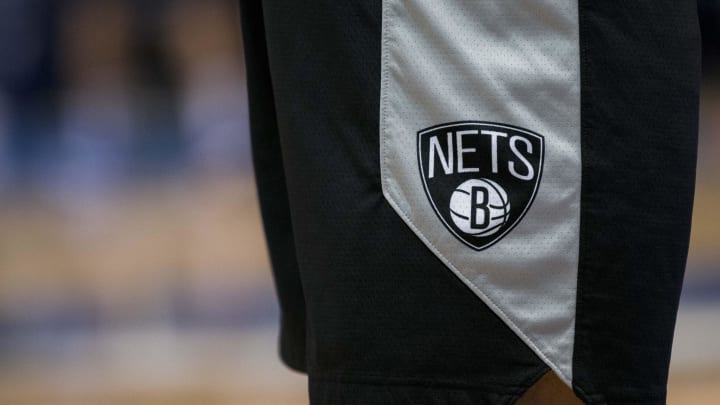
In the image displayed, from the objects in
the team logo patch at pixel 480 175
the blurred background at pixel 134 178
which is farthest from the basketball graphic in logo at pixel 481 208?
the blurred background at pixel 134 178

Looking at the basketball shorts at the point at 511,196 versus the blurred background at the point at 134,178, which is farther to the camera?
the blurred background at the point at 134,178

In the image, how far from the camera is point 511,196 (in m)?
0.70

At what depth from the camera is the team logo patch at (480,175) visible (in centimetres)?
69

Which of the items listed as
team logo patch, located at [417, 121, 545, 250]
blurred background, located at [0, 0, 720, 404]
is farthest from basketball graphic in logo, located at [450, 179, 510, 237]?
blurred background, located at [0, 0, 720, 404]

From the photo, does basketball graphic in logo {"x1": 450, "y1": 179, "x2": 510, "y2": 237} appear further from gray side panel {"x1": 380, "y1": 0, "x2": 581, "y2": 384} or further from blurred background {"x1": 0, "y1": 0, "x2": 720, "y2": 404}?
→ blurred background {"x1": 0, "y1": 0, "x2": 720, "y2": 404}

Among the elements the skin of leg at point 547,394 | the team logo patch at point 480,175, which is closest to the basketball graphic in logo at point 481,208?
the team logo patch at point 480,175

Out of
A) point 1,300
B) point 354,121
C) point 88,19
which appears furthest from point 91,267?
point 354,121

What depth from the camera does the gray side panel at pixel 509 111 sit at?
69 cm

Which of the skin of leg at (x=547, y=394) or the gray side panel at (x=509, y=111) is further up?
the gray side panel at (x=509, y=111)

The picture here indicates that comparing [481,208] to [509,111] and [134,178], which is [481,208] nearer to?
[509,111]

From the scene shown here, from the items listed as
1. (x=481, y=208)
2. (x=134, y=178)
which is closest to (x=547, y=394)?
(x=481, y=208)

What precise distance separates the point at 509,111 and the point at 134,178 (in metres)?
2.04

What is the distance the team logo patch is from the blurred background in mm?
1590

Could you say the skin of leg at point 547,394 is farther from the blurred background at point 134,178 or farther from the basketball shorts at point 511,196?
the blurred background at point 134,178
